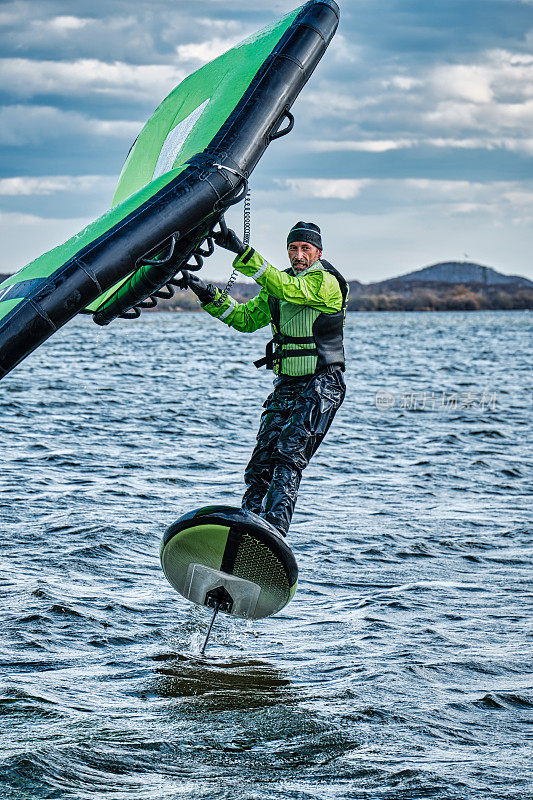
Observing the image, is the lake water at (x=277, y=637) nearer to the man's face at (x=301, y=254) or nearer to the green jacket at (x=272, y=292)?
the green jacket at (x=272, y=292)

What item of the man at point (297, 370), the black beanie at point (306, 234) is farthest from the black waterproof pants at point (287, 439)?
the black beanie at point (306, 234)

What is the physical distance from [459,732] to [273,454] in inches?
104

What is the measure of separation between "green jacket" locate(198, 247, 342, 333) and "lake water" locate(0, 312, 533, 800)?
266 centimetres

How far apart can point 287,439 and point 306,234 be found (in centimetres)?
170

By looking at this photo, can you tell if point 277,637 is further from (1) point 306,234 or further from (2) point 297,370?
(1) point 306,234

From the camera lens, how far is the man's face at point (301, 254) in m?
8.16

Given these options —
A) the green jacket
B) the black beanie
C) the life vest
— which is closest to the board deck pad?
the life vest

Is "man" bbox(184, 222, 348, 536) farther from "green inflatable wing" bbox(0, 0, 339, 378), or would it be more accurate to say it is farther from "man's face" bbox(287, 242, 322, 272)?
"green inflatable wing" bbox(0, 0, 339, 378)

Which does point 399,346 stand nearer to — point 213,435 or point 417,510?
point 213,435

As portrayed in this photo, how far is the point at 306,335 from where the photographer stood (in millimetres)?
8023

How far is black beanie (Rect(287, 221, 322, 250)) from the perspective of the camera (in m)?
8.16

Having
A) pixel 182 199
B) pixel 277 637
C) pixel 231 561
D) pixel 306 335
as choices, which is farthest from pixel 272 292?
pixel 277 637

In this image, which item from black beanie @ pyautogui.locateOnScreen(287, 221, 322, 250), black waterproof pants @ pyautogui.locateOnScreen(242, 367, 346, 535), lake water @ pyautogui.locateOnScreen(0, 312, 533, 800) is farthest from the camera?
black beanie @ pyautogui.locateOnScreen(287, 221, 322, 250)

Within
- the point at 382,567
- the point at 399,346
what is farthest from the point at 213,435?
the point at 399,346
